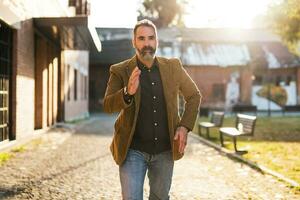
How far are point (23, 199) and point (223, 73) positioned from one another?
122 feet

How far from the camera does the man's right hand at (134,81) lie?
10.3 ft

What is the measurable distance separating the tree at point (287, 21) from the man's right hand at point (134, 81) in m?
13.2

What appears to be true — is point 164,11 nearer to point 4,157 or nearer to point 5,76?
point 5,76

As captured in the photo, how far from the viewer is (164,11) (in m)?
56.3

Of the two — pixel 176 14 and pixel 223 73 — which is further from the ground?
pixel 176 14

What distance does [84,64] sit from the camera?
33.7 m

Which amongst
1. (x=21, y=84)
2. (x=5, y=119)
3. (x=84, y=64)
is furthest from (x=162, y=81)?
(x=84, y=64)

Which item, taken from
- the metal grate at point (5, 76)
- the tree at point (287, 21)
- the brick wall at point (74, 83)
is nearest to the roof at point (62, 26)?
the brick wall at point (74, 83)

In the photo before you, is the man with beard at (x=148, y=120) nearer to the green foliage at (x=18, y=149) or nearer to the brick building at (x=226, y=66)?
the green foliage at (x=18, y=149)

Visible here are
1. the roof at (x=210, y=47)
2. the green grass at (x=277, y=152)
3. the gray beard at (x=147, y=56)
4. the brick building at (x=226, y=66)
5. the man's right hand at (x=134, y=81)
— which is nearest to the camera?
the man's right hand at (x=134, y=81)

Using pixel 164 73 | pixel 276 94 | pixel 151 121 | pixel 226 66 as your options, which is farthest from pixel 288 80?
pixel 151 121

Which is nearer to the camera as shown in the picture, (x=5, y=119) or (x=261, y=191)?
(x=261, y=191)

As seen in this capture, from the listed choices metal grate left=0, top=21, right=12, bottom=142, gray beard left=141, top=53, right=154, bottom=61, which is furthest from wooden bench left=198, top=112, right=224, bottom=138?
gray beard left=141, top=53, right=154, bottom=61

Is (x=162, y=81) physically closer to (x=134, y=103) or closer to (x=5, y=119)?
(x=134, y=103)
